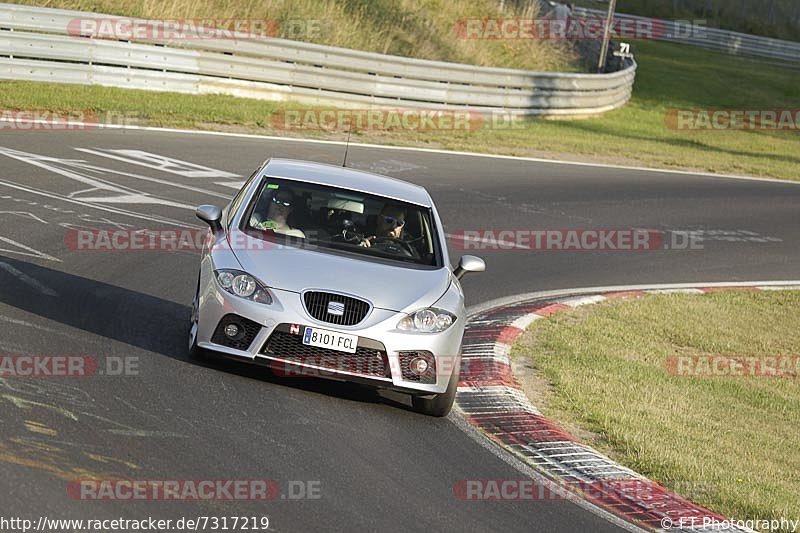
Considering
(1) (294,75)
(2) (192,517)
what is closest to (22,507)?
(2) (192,517)

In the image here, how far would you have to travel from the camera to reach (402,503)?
6.59 m

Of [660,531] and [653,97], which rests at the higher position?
[660,531]

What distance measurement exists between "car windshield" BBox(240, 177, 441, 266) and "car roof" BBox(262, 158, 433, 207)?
0.07 m

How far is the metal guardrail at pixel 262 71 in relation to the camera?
68.1 ft

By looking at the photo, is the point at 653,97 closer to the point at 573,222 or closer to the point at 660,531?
the point at 573,222

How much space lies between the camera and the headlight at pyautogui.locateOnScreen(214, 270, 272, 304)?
8109 millimetres

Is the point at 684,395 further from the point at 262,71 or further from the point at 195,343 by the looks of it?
the point at 262,71

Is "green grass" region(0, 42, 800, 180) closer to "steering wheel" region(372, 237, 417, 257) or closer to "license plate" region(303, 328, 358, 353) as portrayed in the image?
"steering wheel" region(372, 237, 417, 257)

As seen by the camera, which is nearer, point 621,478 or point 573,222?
point 621,478

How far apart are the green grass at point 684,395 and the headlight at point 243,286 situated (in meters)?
2.57

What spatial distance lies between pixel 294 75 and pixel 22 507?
19.9 meters
